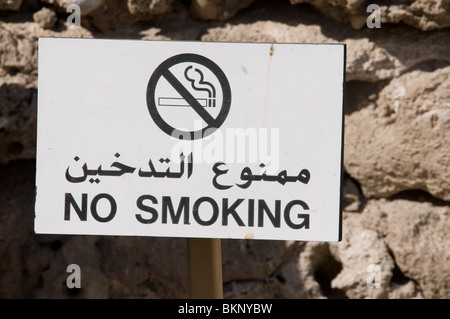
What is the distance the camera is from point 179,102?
1.13 m

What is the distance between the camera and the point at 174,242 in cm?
176

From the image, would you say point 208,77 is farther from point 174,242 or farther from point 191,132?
point 174,242

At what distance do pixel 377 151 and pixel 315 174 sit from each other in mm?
651

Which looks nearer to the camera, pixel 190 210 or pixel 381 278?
pixel 190 210

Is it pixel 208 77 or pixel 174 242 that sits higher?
pixel 208 77

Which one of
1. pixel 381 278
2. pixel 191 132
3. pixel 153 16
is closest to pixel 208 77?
pixel 191 132

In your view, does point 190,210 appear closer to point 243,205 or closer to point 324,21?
point 243,205

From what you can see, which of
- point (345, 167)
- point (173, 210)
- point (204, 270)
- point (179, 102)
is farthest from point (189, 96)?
point (345, 167)

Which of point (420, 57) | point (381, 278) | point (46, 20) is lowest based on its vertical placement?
point (381, 278)

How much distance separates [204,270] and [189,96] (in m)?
0.33

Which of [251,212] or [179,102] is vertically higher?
[179,102]

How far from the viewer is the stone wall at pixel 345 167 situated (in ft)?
5.52

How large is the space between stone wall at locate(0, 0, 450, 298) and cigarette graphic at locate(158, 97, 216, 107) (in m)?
0.65

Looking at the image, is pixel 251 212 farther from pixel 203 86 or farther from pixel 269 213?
pixel 203 86
